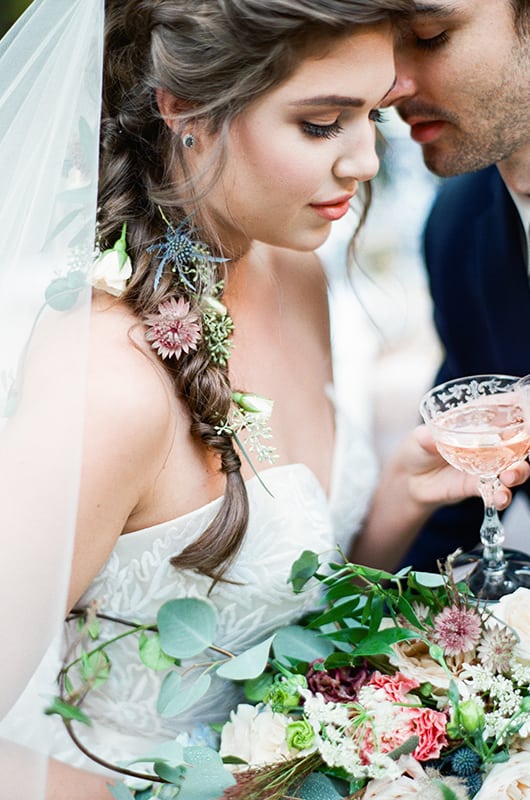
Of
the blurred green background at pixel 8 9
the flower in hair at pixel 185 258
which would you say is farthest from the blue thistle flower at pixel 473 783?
the blurred green background at pixel 8 9

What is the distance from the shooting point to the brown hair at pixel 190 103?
1577 millimetres

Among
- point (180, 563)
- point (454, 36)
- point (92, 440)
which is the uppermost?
point (454, 36)

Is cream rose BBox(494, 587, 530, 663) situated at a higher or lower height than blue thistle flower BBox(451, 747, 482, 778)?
higher

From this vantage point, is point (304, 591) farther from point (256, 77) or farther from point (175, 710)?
point (256, 77)

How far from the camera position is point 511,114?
212 centimetres

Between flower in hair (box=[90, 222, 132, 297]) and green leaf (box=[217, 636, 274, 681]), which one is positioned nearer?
green leaf (box=[217, 636, 274, 681])

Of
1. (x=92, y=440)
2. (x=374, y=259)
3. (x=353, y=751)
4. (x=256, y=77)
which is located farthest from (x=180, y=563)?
(x=374, y=259)

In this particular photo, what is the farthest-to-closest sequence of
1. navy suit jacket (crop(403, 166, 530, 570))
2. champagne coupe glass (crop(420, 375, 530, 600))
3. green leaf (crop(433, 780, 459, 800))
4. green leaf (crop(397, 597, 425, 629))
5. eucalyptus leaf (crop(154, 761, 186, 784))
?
navy suit jacket (crop(403, 166, 530, 570)) < champagne coupe glass (crop(420, 375, 530, 600)) < green leaf (crop(397, 597, 425, 629)) < eucalyptus leaf (crop(154, 761, 186, 784)) < green leaf (crop(433, 780, 459, 800))

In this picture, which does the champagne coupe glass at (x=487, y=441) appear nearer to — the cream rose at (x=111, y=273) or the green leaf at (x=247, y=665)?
the green leaf at (x=247, y=665)

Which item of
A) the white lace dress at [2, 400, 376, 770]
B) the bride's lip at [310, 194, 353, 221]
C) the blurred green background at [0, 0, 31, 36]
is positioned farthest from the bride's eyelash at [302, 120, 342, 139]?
the blurred green background at [0, 0, 31, 36]

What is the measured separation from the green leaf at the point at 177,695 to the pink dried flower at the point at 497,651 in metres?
0.42

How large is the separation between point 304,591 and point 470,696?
40cm

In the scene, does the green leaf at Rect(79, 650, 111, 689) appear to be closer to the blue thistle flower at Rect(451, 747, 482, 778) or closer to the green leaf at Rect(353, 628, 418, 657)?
the green leaf at Rect(353, 628, 418, 657)

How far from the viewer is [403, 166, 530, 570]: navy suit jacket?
2297mm
